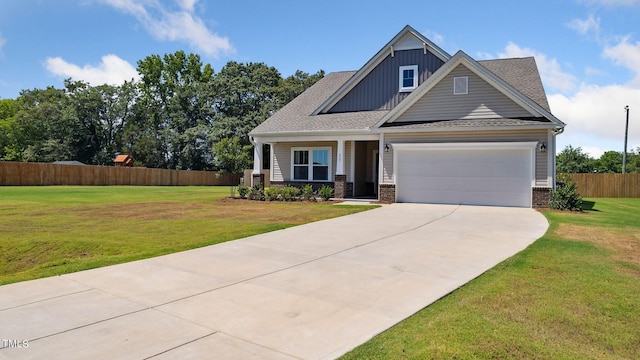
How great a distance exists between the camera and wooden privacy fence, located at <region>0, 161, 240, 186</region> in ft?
101

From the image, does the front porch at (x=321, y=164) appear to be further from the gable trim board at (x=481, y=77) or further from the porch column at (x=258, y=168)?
the gable trim board at (x=481, y=77)

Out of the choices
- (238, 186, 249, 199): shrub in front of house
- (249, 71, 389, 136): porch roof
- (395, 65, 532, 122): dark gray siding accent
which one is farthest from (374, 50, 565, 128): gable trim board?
(238, 186, 249, 199): shrub in front of house

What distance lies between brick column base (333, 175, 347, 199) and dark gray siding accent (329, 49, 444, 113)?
4025 millimetres

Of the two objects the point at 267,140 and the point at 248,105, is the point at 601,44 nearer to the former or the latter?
the point at 267,140

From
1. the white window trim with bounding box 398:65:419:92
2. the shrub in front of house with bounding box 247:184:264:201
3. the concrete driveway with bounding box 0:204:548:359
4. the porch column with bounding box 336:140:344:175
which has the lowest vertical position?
the concrete driveway with bounding box 0:204:548:359

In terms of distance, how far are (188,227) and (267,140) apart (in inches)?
414

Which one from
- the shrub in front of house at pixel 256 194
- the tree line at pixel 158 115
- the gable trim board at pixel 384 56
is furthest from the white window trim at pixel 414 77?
the tree line at pixel 158 115

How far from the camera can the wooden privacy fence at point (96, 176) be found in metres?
30.8

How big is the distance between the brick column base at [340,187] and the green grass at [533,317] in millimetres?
11723

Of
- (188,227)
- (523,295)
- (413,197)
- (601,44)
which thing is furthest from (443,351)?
(601,44)

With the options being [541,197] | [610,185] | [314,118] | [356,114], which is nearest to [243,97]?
[314,118]

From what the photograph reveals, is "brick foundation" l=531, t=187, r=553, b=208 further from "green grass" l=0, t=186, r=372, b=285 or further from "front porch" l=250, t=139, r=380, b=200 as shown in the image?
"front porch" l=250, t=139, r=380, b=200

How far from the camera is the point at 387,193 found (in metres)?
17.0

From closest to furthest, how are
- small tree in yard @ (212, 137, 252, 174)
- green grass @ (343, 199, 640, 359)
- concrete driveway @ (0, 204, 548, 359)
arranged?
1. green grass @ (343, 199, 640, 359)
2. concrete driveway @ (0, 204, 548, 359)
3. small tree in yard @ (212, 137, 252, 174)
